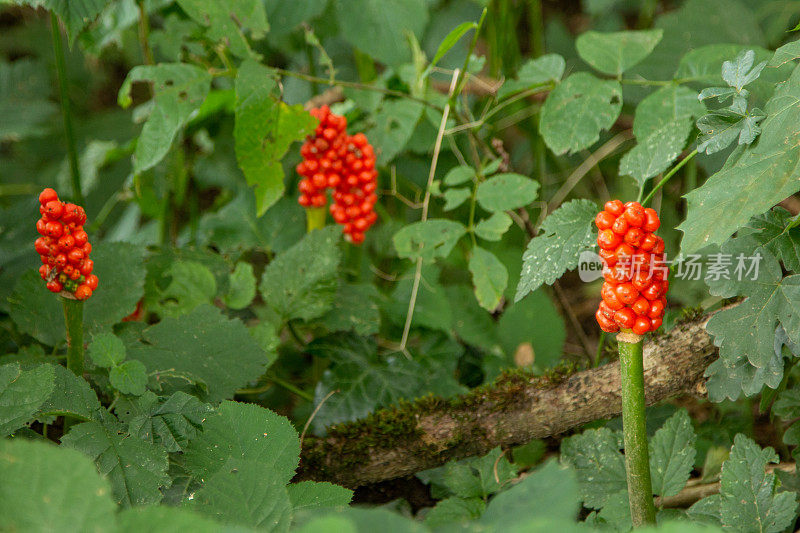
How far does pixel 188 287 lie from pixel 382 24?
0.86m

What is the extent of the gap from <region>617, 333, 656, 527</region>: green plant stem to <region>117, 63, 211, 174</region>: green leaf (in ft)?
3.35

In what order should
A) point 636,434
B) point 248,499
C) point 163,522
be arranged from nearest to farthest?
1. point 163,522
2. point 248,499
3. point 636,434

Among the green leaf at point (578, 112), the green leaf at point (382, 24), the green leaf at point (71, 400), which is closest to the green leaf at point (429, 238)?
the green leaf at point (578, 112)

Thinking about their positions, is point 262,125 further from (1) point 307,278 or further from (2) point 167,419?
(2) point 167,419

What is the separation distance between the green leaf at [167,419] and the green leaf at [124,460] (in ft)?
0.06

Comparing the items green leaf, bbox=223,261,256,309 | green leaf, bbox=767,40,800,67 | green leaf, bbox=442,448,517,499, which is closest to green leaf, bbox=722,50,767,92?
green leaf, bbox=767,40,800,67

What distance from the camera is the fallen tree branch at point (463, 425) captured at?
1.21m

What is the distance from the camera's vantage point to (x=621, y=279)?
3.10 ft

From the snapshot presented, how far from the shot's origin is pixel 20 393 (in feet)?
3.11

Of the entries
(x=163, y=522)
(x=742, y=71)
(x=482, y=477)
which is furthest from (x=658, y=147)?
(x=163, y=522)

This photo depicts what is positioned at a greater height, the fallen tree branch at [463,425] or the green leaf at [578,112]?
the green leaf at [578,112]

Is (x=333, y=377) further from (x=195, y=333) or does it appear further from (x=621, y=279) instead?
(x=621, y=279)

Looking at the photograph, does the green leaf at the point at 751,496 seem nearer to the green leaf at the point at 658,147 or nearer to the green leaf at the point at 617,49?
the green leaf at the point at 658,147

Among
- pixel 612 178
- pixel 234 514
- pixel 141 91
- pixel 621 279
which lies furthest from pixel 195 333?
pixel 141 91
